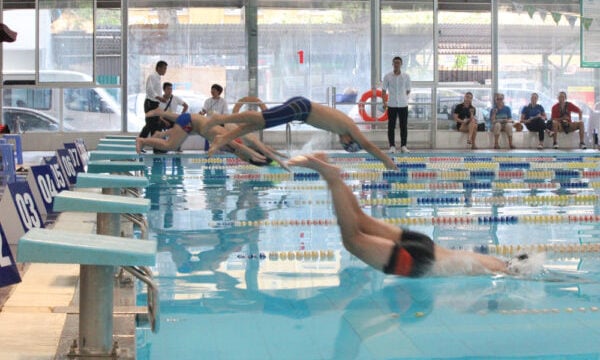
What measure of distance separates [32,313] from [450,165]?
9576mm

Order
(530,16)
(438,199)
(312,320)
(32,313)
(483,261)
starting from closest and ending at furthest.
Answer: (32,313) → (312,320) → (483,261) → (438,199) → (530,16)

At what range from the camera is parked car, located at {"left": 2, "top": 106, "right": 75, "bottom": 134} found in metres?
16.6

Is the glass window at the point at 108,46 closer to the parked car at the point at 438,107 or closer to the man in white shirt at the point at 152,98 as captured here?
the man in white shirt at the point at 152,98

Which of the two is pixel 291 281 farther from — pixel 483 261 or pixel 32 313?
pixel 32 313

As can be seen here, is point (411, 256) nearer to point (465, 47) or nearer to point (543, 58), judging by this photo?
point (465, 47)

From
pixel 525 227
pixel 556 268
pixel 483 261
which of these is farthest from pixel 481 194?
pixel 483 261

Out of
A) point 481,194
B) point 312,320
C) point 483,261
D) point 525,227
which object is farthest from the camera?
point 481,194

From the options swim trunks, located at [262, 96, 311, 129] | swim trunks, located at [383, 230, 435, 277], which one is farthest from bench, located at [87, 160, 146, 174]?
swim trunks, located at [383, 230, 435, 277]

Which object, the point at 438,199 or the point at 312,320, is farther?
the point at 438,199

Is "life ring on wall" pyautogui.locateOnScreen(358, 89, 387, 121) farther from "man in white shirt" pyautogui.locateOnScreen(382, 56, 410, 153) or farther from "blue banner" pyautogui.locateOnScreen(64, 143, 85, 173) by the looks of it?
"blue banner" pyautogui.locateOnScreen(64, 143, 85, 173)

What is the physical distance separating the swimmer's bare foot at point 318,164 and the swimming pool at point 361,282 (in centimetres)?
59

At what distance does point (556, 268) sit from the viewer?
5.16 metres

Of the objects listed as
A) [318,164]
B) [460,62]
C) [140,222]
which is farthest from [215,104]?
[318,164]

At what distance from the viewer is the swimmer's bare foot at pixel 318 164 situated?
4.23 meters
